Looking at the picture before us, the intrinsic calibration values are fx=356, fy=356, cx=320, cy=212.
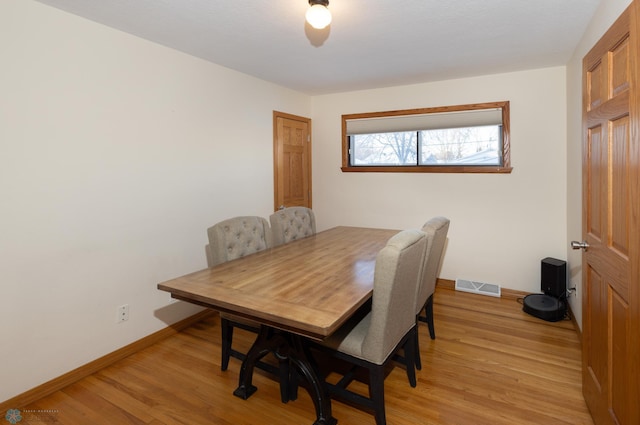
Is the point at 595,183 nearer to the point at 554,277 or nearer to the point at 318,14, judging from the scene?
the point at 318,14

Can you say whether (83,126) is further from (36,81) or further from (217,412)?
(217,412)

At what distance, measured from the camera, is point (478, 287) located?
394 centimetres

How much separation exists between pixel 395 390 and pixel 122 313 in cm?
204

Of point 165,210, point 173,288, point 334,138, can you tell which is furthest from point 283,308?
point 334,138

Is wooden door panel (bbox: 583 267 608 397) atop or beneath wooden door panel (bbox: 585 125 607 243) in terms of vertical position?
beneath

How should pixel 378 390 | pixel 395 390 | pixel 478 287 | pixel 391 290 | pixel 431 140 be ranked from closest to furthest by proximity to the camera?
pixel 391 290
pixel 378 390
pixel 395 390
pixel 478 287
pixel 431 140

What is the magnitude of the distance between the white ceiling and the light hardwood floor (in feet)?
7.77

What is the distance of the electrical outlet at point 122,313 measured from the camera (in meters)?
2.66

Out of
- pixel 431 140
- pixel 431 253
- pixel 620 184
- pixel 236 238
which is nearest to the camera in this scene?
pixel 620 184

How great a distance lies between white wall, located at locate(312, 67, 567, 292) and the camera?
3.57m

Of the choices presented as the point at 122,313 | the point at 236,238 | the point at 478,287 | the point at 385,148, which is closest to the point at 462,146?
the point at 385,148

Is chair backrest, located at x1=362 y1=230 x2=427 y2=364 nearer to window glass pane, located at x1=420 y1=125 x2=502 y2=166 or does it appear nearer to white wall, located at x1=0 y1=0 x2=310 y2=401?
white wall, located at x1=0 y1=0 x2=310 y2=401

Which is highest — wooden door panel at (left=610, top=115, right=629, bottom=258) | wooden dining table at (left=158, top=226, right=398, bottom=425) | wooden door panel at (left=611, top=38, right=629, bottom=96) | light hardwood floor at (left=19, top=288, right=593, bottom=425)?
wooden door panel at (left=611, top=38, right=629, bottom=96)

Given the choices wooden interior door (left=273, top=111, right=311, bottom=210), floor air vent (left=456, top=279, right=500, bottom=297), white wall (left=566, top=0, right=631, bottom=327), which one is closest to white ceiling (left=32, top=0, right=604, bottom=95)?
white wall (left=566, top=0, right=631, bottom=327)
